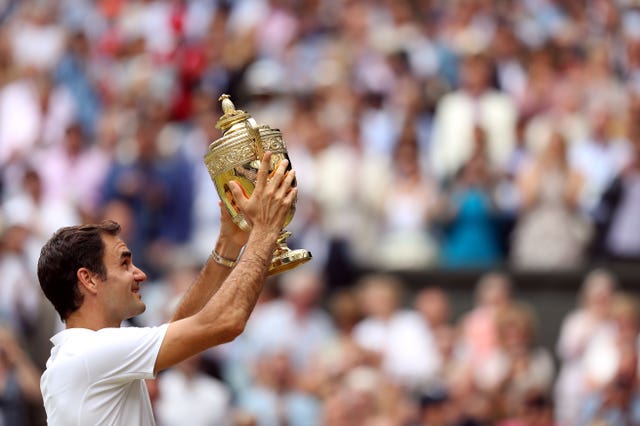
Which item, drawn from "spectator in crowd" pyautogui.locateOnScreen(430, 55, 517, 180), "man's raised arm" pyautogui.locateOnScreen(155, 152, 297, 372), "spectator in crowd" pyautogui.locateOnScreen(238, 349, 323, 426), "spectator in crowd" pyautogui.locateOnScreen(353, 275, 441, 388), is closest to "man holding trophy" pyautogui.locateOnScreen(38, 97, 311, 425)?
"man's raised arm" pyautogui.locateOnScreen(155, 152, 297, 372)

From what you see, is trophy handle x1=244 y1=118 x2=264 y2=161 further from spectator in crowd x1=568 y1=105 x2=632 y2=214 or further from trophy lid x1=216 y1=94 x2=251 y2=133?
spectator in crowd x1=568 y1=105 x2=632 y2=214

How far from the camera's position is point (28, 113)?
47.1 ft

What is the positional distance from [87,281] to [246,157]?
0.64m

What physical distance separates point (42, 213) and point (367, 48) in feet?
12.1

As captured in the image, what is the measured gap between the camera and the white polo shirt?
15.1 ft

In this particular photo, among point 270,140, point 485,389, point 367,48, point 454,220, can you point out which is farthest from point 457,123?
point 270,140

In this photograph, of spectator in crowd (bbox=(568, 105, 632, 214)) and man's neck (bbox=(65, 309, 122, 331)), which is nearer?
man's neck (bbox=(65, 309, 122, 331))

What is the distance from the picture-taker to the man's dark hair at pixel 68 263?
476 cm

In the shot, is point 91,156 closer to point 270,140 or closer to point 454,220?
point 454,220

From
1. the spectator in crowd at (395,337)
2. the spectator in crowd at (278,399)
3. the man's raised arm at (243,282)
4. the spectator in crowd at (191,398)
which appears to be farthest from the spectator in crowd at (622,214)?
the man's raised arm at (243,282)

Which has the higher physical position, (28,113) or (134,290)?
(28,113)

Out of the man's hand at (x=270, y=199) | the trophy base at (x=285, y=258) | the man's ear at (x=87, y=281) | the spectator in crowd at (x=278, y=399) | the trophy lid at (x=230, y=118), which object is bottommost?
the spectator in crowd at (x=278, y=399)

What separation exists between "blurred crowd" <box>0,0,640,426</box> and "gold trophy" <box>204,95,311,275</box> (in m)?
3.82

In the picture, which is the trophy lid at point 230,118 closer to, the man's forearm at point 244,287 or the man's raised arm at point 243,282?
the man's raised arm at point 243,282
